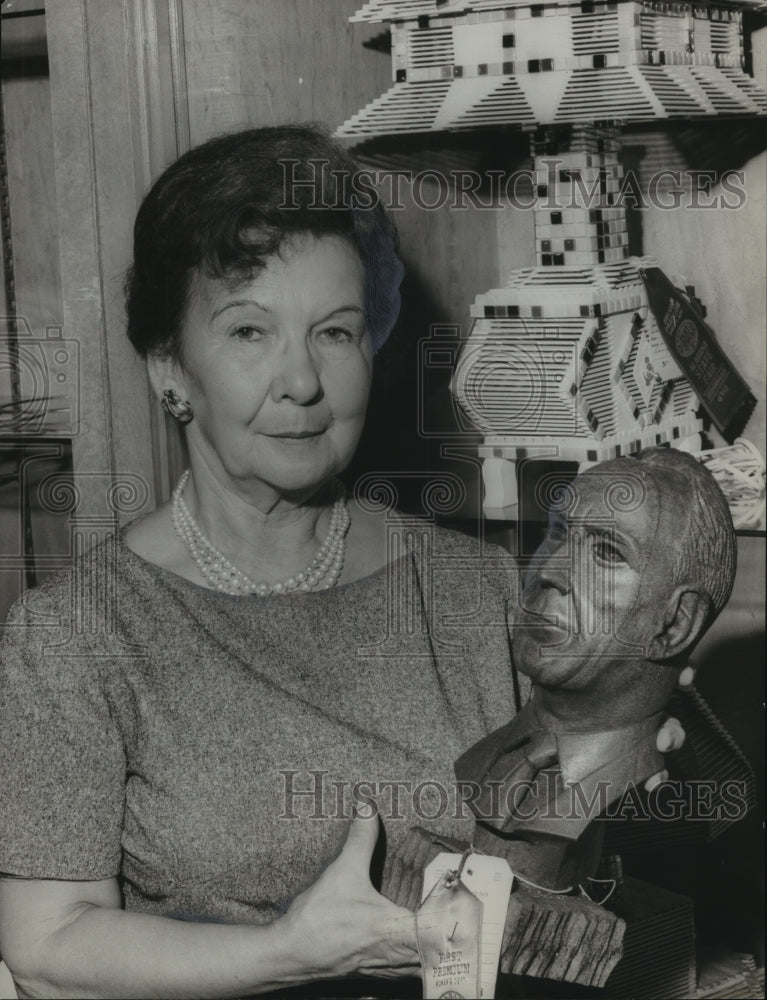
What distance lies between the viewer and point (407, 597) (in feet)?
Answer: 3.35

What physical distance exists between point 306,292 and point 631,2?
36 centimetres

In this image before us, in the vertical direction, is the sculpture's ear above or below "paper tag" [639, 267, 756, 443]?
below

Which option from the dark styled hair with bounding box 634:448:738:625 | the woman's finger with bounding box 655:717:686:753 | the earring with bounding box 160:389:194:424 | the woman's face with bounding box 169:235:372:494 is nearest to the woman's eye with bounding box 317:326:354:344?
the woman's face with bounding box 169:235:372:494

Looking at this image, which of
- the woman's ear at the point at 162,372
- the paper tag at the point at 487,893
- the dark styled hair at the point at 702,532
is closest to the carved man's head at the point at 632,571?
the dark styled hair at the point at 702,532

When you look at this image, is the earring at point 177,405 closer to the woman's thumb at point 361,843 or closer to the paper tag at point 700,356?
the woman's thumb at point 361,843

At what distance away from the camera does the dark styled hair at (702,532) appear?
796mm

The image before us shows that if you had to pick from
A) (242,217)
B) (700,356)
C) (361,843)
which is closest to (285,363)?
(242,217)

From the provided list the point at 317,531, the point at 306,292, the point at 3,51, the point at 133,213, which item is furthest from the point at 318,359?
the point at 3,51

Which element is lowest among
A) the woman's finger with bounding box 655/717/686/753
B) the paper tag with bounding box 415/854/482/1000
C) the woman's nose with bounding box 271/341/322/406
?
the paper tag with bounding box 415/854/482/1000

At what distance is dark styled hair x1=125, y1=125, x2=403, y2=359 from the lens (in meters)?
0.92

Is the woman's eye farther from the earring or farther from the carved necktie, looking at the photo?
the carved necktie

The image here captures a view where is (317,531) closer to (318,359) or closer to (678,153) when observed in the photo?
(318,359)

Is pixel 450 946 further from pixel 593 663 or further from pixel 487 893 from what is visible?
pixel 593 663

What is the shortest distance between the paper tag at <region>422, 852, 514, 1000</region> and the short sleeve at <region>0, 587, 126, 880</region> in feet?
0.78
